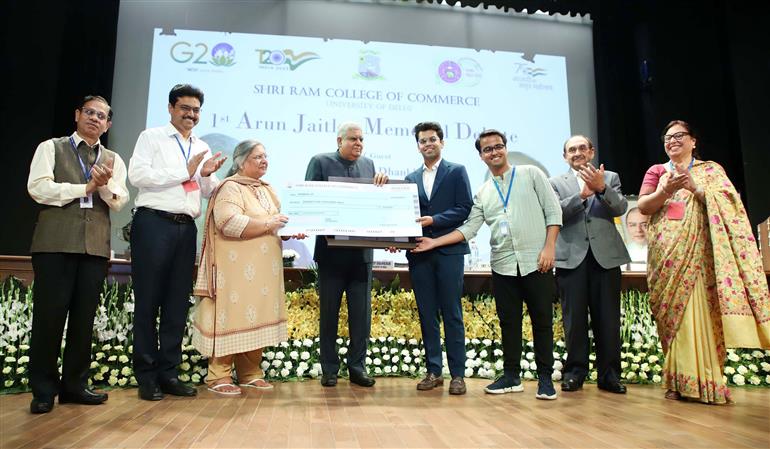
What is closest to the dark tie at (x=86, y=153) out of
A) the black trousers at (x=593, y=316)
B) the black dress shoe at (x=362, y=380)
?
the black dress shoe at (x=362, y=380)

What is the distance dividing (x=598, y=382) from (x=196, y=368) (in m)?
2.47

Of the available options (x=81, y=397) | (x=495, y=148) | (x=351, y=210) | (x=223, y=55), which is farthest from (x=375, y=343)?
(x=223, y=55)

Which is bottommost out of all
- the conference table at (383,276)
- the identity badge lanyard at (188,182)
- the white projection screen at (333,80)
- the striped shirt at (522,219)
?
the conference table at (383,276)

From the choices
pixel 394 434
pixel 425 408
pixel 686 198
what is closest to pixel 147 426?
pixel 394 434

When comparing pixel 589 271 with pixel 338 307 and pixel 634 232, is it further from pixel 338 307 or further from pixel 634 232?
pixel 634 232

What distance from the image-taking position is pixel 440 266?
9.87 feet

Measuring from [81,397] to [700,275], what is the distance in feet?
10.6

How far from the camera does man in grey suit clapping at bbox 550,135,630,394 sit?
3.06 m

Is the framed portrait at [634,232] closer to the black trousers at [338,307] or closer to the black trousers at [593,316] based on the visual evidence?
the black trousers at [593,316]

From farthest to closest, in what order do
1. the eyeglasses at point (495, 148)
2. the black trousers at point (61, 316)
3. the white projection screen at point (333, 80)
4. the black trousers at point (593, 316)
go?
the white projection screen at point (333, 80) < the black trousers at point (593, 316) < the eyeglasses at point (495, 148) < the black trousers at point (61, 316)

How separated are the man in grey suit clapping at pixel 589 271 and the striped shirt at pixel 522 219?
0.35 meters

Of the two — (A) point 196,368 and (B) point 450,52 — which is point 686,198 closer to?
(A) point 196,368

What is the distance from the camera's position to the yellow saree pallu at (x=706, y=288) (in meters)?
2.66

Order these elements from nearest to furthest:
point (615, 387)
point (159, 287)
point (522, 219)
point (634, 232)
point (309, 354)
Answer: point (159, 287) < point (522, 219) < point (615, 387) < point (309, 354) < point (634, 232)
